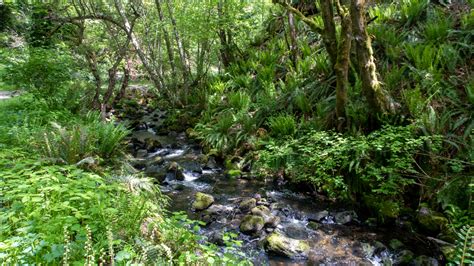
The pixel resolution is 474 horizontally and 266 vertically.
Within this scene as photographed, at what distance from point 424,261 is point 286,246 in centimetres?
165

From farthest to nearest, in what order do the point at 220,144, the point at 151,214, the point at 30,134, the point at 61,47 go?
the point at 61,47 → the point at 220,144 → the point at 30,134 → the point at 151,214

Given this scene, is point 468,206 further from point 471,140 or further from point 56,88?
point 56,88

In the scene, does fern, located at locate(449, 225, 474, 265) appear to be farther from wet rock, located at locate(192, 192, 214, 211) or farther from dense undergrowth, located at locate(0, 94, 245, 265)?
wet rock, located at locate(192, 192, 214, 211)

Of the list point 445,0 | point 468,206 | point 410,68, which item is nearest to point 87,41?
point 410,68

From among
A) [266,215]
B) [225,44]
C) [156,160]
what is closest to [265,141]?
[266,215]

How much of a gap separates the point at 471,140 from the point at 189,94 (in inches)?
350

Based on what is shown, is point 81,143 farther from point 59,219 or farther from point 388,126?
point 388,126

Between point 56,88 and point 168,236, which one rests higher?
point 56,88

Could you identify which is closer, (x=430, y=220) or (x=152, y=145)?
(x=430, y=220)

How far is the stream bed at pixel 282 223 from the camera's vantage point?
14.1ft

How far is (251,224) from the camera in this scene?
16.1 feet

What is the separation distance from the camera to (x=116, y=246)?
250 cm

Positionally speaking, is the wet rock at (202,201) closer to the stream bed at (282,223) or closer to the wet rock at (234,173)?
the stream bed at (282,223)

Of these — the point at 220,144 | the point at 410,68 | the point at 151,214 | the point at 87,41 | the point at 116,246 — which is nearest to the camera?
the point at 116,246
